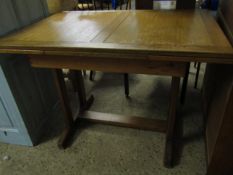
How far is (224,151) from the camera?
3.76 feet

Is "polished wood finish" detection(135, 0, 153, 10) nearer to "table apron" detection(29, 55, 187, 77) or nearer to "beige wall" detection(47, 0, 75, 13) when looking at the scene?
"beige wall" detection(47, 0, 75, 13)

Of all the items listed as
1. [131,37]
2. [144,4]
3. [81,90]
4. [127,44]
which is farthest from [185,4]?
[81,90]

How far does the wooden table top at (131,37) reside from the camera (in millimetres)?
907

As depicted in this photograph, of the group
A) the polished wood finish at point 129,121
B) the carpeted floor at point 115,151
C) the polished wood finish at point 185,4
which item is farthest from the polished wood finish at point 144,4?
the polished wood finish at point 129,121

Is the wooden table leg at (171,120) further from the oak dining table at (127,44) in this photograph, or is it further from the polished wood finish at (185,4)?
the polished wood finish at (185,4)

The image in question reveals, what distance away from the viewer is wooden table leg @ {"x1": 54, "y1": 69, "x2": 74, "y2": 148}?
1.45 metres

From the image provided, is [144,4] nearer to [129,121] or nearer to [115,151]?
[129,121]

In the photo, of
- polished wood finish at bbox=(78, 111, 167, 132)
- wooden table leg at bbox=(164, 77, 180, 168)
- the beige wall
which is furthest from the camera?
the beige wall

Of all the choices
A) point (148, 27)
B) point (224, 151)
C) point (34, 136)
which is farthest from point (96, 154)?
point (148, 27)

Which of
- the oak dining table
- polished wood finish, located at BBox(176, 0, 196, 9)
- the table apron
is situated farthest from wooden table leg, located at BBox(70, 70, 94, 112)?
polished wood finish, located at BBox(176, 0, 196, 9)

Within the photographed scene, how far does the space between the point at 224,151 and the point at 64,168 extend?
102 centimetres

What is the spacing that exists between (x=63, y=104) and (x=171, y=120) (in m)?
0.80

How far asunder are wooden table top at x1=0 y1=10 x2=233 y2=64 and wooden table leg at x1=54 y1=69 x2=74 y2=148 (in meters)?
0.32

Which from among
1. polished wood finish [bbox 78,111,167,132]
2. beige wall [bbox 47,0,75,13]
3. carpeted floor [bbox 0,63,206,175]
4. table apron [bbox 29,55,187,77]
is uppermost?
beige wall [bbox 47,0,75,13]
